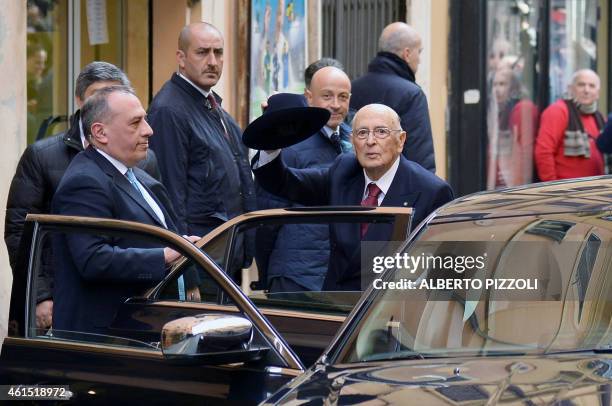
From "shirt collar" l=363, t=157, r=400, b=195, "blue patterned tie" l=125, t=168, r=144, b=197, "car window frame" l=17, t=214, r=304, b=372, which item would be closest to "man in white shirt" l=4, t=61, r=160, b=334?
"blue patterned tie" l=125, t=168, r=144, b=197

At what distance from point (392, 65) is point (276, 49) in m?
2.78

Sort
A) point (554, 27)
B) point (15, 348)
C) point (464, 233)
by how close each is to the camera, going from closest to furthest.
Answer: point (464, 233), point (15, 348), point (554, 27)

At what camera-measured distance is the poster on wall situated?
12.4m

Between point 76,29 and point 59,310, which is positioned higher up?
point 76,29

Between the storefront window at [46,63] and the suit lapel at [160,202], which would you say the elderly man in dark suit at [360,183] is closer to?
the suit lapel at [160,202]

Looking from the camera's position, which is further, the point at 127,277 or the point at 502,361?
the point at 127,277

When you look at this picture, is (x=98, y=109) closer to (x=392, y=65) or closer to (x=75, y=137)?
(x=75, y=137)

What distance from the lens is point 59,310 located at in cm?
573

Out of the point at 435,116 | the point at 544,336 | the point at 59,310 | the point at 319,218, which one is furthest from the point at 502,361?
the point at 435,116

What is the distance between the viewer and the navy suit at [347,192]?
20.7 feet

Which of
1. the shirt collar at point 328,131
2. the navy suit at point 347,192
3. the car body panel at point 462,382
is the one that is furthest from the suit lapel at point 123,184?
the shirt collar at point 328,131

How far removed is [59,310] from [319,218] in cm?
95

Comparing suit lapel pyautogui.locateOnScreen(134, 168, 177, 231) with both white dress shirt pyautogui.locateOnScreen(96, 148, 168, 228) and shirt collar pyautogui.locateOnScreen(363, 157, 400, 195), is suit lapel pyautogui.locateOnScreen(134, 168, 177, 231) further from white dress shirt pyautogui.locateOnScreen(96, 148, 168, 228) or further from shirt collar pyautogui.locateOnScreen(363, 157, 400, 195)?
shirt collar pyautogui.locateOnScreen(363, 157, 400, 195)

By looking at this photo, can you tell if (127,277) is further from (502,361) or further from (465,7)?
(465,7)
